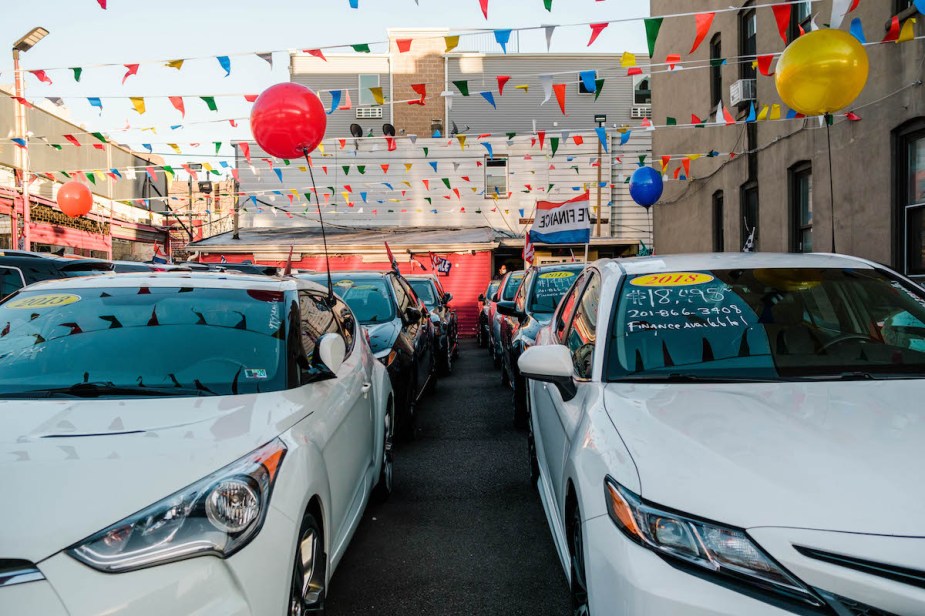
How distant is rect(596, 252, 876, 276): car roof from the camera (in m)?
3.51

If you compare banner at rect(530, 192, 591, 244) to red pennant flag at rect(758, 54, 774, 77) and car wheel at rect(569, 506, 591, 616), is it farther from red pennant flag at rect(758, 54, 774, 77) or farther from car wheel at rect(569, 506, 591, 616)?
car wheel at rect(569, 506, 591, 616)

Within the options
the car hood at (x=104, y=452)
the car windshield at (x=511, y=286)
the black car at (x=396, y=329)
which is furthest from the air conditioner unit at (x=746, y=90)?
the car hood at (x=104, y=452)

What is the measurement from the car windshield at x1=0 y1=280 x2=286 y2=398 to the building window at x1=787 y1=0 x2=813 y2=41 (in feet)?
32.0

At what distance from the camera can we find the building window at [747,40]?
12109 mm

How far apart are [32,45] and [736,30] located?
14.3m

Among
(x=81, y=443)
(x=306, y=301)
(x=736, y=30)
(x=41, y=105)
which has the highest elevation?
(x=41, y=105)

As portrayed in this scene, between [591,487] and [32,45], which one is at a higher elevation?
[32,45]

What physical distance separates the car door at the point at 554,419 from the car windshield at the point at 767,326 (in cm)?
50

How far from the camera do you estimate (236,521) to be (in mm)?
2068

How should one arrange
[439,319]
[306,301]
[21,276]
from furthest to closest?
[439,319] → [21,276] → [306,301]

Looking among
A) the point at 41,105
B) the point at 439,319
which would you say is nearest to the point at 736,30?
the point at 439,319

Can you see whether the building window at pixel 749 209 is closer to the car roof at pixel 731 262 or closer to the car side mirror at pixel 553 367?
the car roof at pixel 731 262

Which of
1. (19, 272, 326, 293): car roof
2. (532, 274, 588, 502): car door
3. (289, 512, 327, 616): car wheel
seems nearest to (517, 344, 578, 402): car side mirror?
(532, 274, 588, 502): car door

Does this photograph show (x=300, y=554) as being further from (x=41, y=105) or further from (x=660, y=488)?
(x=41, y=105)
